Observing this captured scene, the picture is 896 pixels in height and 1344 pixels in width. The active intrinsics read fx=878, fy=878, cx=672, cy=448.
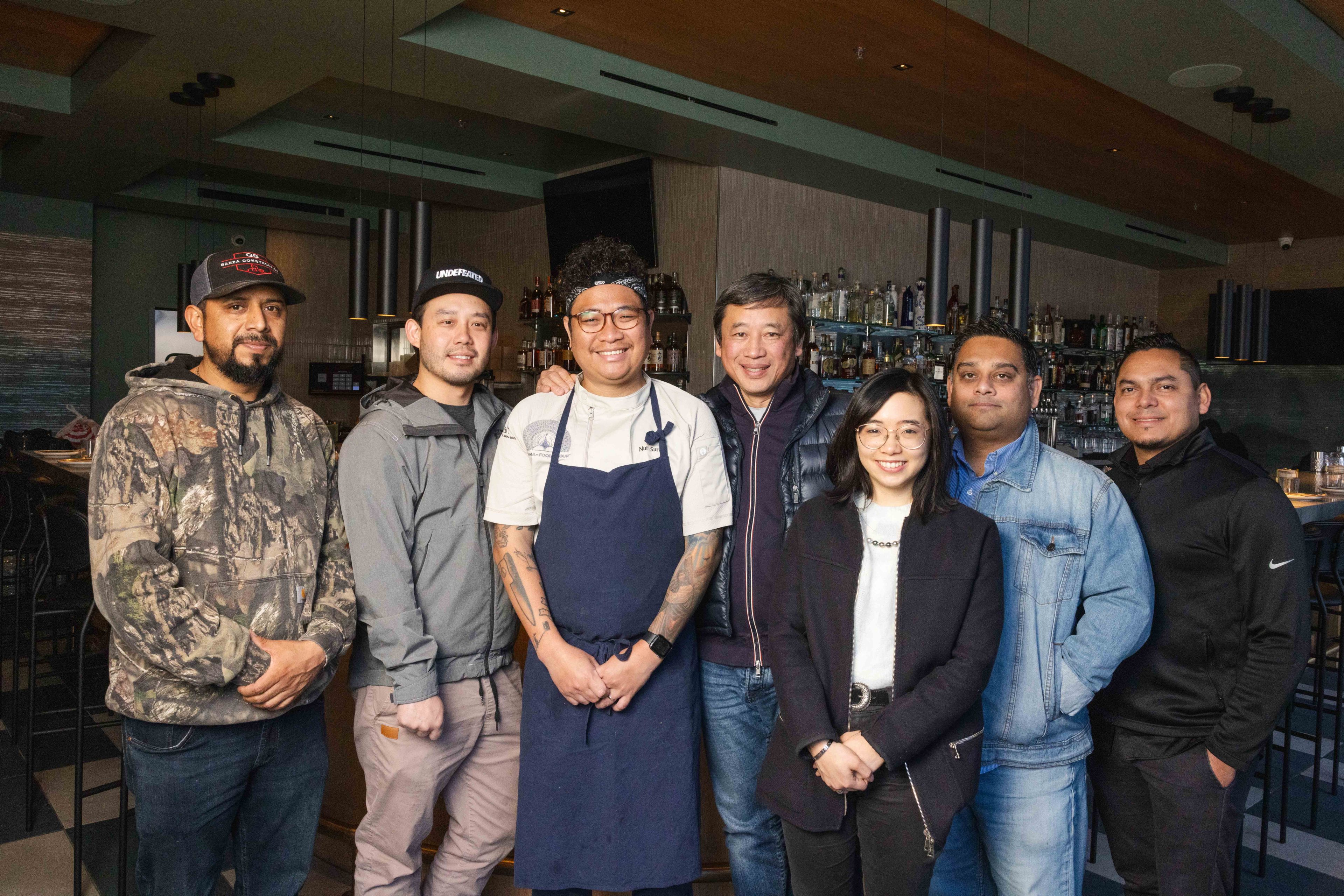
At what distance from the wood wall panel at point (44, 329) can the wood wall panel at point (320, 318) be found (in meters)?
1.87

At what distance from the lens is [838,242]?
273 inches

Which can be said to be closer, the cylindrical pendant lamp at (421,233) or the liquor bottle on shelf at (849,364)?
the cylindrical pendant lamp at (421,233)

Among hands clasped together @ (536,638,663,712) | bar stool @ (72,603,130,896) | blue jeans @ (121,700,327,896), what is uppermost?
hands clasped together @ (536,638,663,712)

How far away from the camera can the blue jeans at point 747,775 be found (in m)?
1.95

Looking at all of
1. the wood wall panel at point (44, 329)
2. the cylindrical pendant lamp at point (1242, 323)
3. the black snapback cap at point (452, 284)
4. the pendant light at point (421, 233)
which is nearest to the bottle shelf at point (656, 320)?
the pendant light at point (421, 233)

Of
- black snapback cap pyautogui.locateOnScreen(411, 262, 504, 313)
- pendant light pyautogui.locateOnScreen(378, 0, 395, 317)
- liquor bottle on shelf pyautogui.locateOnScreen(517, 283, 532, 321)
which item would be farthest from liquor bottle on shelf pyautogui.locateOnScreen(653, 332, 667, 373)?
black snapback cap pyautogui.locateOnScreen(411, 262, 504, 313)

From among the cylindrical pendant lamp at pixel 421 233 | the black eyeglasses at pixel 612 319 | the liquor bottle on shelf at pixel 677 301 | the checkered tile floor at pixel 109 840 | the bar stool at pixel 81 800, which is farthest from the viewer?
the liquor bottle on shelf at pixel 677 301

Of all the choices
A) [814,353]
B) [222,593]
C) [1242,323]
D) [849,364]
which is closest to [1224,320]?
[1242,323]

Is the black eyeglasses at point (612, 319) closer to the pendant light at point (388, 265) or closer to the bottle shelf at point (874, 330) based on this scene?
the pendant light at point (388, 265)

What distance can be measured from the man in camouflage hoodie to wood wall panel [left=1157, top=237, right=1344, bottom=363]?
31.7ft

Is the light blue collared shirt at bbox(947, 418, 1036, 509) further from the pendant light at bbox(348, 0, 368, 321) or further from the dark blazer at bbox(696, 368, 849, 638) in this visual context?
the pendant light at bbox(348, 0, 368, 321)

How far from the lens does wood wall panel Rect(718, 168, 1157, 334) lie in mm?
6242

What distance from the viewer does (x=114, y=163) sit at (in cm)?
720

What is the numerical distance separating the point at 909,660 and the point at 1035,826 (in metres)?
0.48
